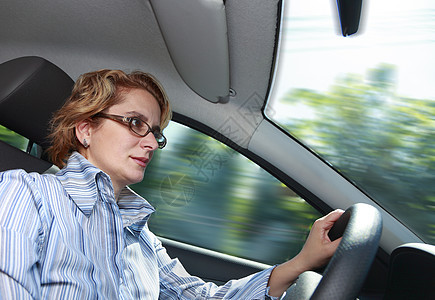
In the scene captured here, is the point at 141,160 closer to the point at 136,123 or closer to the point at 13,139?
the point at 136,123

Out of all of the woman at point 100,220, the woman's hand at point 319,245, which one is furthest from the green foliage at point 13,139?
the woman's hand at point 319,245

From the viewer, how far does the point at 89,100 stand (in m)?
1.59

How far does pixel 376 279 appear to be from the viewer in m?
1.83

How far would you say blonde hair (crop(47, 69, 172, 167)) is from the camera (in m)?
1.58

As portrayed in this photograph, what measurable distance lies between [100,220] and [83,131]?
334mm

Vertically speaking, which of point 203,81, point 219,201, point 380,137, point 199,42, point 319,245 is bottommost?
point 219,201

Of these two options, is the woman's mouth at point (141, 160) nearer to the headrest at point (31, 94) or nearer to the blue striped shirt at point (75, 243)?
the blue striped shirt at point (75, 243)

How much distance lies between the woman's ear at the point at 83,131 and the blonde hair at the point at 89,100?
0.06 ft

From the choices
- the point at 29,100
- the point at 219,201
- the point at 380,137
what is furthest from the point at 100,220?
the point at 380,137

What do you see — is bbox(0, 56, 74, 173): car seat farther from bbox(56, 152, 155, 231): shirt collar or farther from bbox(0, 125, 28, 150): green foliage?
bbox(56, 152, 155, 231): shirt collar

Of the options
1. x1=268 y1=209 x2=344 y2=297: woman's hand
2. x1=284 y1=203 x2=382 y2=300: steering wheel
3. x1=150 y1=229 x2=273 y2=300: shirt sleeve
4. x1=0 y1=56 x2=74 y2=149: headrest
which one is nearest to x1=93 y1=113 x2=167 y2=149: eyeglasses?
x1=0 y1=56 x2=74 y2=149: headrest

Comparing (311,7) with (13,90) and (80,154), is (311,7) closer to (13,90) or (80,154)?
(80,154)

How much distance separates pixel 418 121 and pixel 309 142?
15.7 inches

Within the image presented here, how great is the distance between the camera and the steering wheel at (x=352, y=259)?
3.17ft
